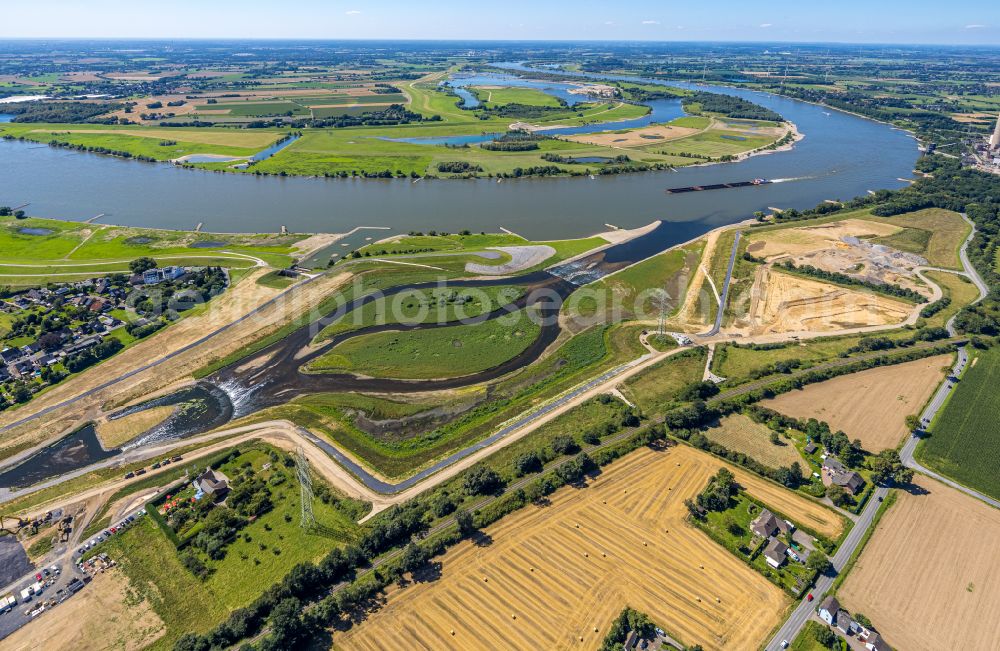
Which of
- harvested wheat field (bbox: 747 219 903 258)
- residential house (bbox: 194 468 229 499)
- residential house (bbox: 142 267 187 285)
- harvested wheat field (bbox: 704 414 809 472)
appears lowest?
residential house (bbox: 194 468 229 499)

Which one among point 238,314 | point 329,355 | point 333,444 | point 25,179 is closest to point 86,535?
point 333,444

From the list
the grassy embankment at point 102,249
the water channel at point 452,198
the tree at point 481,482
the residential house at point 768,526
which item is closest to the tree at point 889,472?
the residential house at point 768,526

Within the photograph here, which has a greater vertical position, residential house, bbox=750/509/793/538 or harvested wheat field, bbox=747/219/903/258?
harvested wheat field, bbox=747/219/903/258

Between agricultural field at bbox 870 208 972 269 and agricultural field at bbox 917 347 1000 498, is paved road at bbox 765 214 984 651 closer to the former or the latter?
agricultural field at bbox 917 347 1000 498

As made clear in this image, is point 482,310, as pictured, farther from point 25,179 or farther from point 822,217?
point 25,179

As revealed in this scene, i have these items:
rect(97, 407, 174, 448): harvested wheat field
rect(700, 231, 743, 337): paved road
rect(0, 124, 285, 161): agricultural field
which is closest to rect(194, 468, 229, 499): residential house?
rect(97, 407, 174, 448): harvested wheat field

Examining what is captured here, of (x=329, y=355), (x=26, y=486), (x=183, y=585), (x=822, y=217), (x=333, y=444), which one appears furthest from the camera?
(x=822, y=217)
